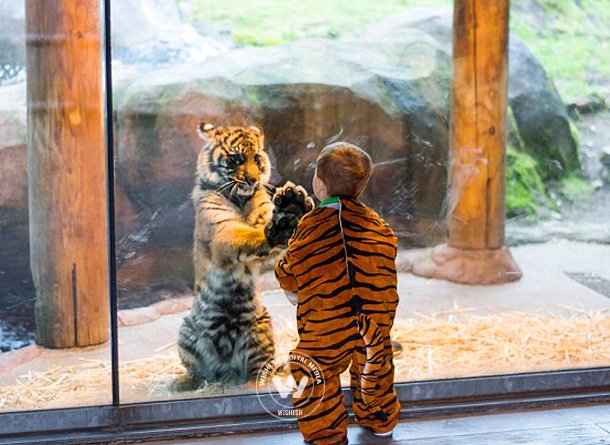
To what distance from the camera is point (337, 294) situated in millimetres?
2734

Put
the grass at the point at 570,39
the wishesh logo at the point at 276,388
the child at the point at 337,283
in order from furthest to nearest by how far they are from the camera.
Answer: the grass at the point at 570,39 → the wishesh logo at the point at 276,388 → the child at the point at 337,283

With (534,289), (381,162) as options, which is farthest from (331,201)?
(534,289)

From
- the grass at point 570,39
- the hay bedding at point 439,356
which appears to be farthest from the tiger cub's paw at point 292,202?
the grass at point 570,39

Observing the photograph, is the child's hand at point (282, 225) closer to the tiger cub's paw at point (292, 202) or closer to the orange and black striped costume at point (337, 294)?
the tiger cub's paw at point (292, 202)

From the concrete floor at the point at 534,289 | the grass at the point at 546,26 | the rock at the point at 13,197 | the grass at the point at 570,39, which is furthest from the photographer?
the grass at the point at 570,39

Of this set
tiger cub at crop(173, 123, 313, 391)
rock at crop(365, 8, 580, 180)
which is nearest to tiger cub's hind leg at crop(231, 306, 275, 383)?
tiger cub at crop(173, 123, 313, 391)

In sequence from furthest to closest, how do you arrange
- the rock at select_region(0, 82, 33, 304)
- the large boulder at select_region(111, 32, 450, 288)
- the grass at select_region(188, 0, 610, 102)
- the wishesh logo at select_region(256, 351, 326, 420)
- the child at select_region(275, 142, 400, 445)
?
the grass at select_region(188, 0, 610, 102), the wishesh logo at select_region(256, 351, 326, 420), the large boulder at select_region(111, 32, 450, 288), the rock at select_region(0, 82, 33, 304), the child at select_region(275, 142, 400, 445)

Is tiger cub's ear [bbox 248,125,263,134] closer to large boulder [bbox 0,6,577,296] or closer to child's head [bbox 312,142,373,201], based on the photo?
large boulder [bbox 0,6,577,296]

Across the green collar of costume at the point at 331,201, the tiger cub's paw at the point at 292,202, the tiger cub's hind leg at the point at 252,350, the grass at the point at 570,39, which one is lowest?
the tiger cub's hind leg at the point at 252,350

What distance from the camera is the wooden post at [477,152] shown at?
369 centimetres

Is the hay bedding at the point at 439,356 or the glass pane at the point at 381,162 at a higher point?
the glass pane at the point at 381,162

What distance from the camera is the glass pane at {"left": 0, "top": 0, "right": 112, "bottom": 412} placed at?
9.87 feet

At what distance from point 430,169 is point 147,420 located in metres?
1.61

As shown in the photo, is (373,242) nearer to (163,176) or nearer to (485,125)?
(163,176)
